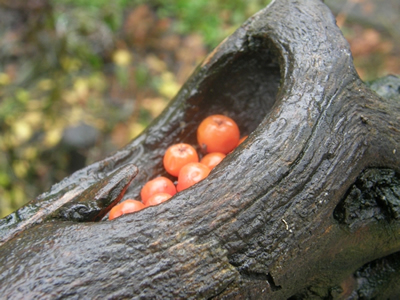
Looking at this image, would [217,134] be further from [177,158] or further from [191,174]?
[191,174]

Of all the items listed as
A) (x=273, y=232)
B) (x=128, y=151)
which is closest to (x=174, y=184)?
(x=128, y=151)

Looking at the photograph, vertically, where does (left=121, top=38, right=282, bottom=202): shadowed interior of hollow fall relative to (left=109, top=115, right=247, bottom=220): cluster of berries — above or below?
above

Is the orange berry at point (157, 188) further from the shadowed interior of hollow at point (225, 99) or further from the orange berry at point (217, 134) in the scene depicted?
the orange berry at point (217, 134)

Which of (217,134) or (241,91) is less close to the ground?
(241,91)

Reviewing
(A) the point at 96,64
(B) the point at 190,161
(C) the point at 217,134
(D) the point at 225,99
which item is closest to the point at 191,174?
(B) the point at 190,161

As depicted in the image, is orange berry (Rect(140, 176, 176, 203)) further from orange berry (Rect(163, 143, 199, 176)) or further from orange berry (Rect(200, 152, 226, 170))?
orange berry (Rect(200, 152, 226, 170))

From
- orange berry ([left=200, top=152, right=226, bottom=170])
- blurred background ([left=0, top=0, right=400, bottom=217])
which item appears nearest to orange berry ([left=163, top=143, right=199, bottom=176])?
orange berry ([left=200, top=152, right=226, bottom=170])
